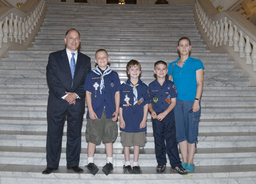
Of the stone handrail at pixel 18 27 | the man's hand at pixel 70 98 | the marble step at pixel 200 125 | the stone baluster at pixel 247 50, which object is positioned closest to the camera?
the man's hand at pixel 70 98

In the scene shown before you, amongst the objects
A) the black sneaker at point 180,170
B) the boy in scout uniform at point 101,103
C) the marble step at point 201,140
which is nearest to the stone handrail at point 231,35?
the marble step at point 201,140

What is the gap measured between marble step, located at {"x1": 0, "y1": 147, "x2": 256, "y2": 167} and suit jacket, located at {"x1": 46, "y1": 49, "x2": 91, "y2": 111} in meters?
0.86

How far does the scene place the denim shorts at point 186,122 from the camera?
2920mm

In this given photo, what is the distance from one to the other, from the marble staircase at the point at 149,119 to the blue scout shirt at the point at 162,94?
798 millimetres

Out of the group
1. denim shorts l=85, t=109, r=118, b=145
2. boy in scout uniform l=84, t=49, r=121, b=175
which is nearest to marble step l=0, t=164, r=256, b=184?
boy in scout uniform l=84, t=49, r=121, b=175

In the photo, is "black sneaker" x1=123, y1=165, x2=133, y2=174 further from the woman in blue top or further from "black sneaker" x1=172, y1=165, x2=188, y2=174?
the woman in blue top

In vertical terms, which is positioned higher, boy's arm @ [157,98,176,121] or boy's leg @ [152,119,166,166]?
boy's arm @ [157,98,176,121]

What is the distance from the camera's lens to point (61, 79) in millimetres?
2906

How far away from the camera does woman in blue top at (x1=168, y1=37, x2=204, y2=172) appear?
2.92 m

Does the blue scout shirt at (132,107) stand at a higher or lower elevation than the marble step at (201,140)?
higher

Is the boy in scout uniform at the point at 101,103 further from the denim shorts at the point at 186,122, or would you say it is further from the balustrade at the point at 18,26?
the balustrade at the point at 18,26

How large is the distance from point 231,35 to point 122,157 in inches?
164

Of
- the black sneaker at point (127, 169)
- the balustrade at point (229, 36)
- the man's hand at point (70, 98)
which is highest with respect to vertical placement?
the balustrade at point (229, 36)

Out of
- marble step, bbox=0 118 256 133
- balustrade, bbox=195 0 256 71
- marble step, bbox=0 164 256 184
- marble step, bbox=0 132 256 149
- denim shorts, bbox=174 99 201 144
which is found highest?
balustrade, bbox=195 0 256 71
